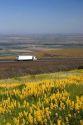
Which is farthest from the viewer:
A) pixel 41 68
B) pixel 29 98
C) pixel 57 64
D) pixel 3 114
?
pixel 57 64

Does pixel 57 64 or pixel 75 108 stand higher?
pixel 75 108

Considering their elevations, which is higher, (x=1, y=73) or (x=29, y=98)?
(x=29, y=98)

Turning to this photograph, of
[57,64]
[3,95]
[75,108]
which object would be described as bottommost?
[57,64]

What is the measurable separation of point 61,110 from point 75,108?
0.38m

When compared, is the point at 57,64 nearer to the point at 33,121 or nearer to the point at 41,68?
the point at 41,68

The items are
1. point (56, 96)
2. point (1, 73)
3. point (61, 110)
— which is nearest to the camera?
point (61, 110)

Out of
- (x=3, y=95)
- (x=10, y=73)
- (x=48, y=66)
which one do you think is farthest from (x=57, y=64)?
(x=3, y=95)

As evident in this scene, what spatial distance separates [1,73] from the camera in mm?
98812

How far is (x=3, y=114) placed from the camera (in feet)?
28.6

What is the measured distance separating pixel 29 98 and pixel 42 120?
3.13 m

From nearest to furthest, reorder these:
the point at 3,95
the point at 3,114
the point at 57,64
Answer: the point at 3,114, the point at 3,95, the point at 57,64

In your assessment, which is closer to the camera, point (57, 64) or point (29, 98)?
point (29, 98)

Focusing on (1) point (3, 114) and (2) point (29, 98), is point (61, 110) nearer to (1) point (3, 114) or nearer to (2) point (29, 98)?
(1) point (3, 114)

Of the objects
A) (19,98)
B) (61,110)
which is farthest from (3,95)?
(61,110)
